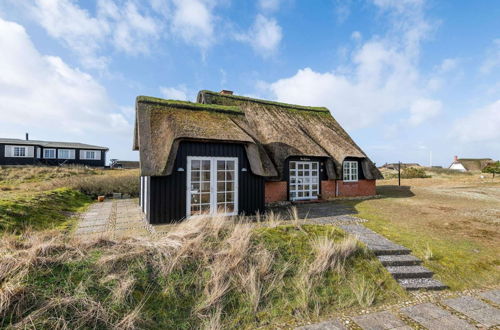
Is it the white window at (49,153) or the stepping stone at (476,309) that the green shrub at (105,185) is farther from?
the white window at (49,153)

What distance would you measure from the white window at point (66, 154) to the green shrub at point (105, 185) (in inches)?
803

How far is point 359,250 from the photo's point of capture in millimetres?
5680

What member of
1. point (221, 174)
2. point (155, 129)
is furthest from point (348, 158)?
point (155, 129)

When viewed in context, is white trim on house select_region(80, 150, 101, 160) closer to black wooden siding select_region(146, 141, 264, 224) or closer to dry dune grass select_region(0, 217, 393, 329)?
black wooden siding select_region(146, 141, 264, 224)

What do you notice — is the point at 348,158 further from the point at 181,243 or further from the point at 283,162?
the point at 181,243

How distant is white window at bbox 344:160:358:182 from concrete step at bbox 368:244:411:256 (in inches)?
332

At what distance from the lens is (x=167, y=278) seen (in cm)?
434

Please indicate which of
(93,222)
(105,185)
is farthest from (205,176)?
(105,185)

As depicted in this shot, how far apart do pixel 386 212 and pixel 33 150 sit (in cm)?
3803

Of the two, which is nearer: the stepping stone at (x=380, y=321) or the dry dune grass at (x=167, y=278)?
the dry dune grass at (x=167, y=278)

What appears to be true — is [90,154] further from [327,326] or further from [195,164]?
[327,326]

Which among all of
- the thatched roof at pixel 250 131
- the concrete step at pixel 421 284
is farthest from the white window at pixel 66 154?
the concrete step at pixel 421 284

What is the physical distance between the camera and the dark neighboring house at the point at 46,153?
2834 centimetres

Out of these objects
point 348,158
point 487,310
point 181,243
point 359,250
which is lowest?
point 487,310
